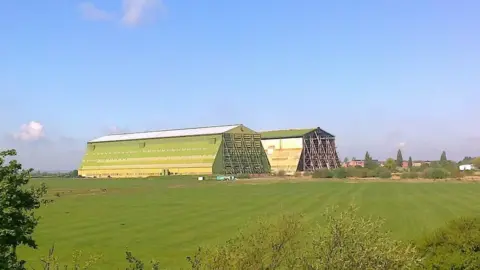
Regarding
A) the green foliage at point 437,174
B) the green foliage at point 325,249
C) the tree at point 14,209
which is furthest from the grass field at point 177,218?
the green foliage at point 437,174

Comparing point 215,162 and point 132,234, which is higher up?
point 215,162

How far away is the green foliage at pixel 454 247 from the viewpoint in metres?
24.4

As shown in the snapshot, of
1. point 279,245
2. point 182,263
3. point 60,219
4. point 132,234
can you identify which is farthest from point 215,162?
point 279,245

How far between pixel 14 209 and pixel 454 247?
886 inches

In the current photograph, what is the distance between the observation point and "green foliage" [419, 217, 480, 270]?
24.4 metres

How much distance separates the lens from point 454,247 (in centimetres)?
2644

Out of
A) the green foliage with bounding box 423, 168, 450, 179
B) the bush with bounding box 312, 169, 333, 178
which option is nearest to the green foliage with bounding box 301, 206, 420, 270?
the green foliage with bounding box 423, 168, 450, 179

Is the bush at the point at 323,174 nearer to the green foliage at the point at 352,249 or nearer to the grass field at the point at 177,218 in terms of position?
the grass field at the point at 177,218

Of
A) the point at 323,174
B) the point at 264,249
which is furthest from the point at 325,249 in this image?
the point at 323,174

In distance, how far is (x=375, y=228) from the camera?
22484mm

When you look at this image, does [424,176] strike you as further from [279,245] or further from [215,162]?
[279,245]

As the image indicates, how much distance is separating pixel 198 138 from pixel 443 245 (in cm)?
14524

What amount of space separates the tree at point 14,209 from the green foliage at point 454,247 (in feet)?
62.7

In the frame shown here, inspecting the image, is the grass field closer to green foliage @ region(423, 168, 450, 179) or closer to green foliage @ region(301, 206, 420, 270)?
green foliage @ region(301, 206, 420, 270)
